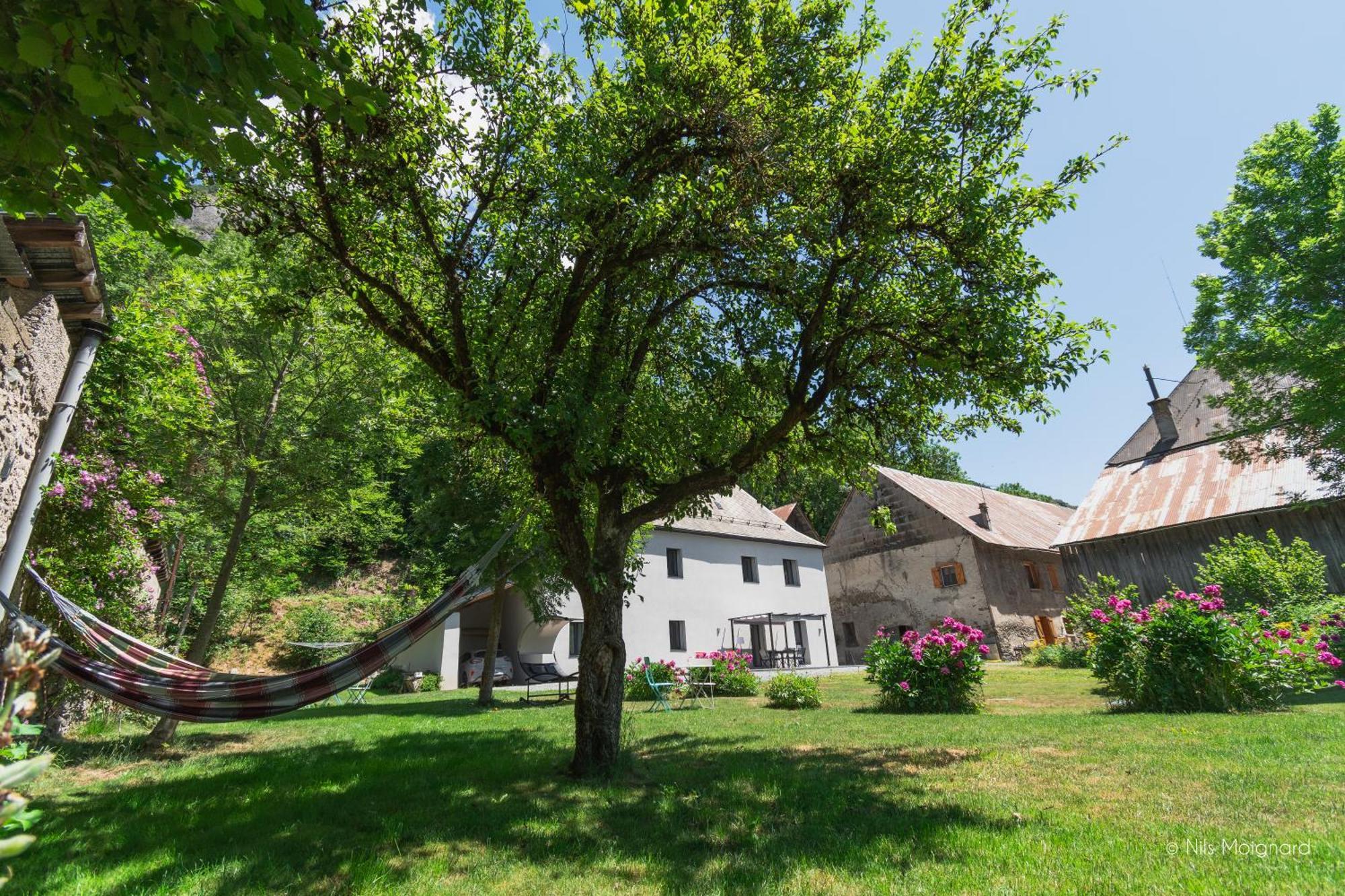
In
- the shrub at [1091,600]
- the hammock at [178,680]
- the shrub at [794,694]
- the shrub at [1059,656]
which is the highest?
the shrub at [1091,600]

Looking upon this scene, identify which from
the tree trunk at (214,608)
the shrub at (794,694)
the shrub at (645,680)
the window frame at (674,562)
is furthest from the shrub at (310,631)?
the shrub at (794,694)

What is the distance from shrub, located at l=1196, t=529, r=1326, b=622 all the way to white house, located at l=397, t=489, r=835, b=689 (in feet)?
42.0

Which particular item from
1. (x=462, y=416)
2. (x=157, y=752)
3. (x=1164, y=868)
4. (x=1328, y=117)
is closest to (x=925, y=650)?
(x=1164, y=868)

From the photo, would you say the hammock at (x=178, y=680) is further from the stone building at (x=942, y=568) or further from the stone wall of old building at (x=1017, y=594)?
the stone wall of old building at (x=1017, y=594)

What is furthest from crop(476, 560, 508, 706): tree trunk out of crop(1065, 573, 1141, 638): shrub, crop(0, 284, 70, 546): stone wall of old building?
crop(1065, 573, 1141, 638): shrub

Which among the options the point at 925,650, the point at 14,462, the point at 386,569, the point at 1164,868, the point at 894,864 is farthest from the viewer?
the point at 386,569

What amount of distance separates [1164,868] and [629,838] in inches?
124

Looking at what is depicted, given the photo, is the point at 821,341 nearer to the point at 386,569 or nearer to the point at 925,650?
the point at 925,650

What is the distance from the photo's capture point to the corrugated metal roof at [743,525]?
23969mm

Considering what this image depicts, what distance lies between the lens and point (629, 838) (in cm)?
437

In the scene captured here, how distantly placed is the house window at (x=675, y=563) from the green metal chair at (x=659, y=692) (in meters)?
7.35

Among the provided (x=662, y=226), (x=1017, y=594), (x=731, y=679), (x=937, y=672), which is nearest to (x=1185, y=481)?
(x=1017, y=594)

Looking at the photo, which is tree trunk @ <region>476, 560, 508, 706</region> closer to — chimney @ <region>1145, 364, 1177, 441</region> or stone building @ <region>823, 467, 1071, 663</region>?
stone building @ <region>823, 467, 1071, 663</region>

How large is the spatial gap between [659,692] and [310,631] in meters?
16.9
